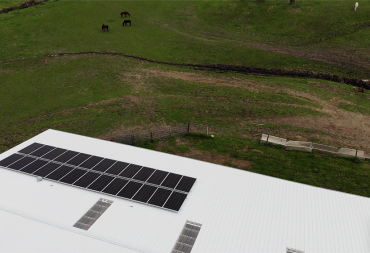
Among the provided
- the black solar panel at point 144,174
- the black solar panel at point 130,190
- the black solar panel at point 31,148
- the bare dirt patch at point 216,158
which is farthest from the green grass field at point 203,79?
the black solar panel at point 130,190

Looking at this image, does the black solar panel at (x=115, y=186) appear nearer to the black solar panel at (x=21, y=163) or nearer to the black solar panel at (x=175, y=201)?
the black solar panel at (x=175, y=201)

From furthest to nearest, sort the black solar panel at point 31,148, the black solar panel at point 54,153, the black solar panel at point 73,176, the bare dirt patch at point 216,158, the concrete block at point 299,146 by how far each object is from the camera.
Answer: the concrete block at point 299,146 < the bare dirt patch at point 216,158 < the black solar panel at point 31,148 < the black solar panel at point 54,153 < the black solar panel at point 73,176

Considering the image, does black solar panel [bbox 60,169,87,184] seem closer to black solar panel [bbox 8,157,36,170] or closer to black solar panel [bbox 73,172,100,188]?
black solar panel [bbox 73,172,100,188]

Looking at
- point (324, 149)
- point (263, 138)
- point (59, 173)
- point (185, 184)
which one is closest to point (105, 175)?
point (59, 173)

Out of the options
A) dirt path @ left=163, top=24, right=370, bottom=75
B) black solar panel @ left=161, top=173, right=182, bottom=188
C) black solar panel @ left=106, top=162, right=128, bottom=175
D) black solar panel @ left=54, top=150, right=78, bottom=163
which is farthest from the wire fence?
dirt path @ left=163, top=24, right=370, bottom=75

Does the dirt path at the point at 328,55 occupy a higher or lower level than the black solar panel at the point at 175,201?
higher

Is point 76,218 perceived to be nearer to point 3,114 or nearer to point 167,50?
point 3,114
